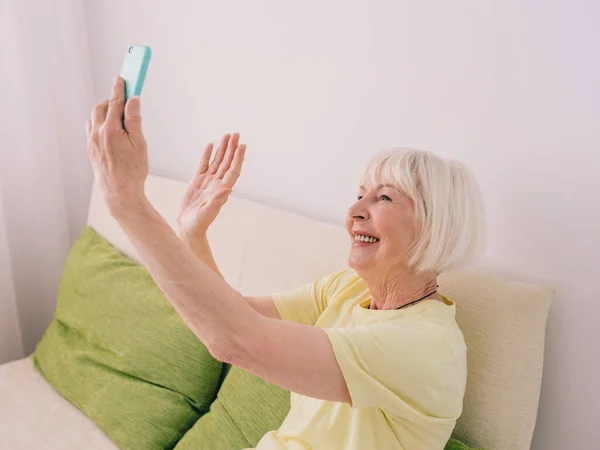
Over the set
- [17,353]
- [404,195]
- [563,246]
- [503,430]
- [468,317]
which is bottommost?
[17,353]

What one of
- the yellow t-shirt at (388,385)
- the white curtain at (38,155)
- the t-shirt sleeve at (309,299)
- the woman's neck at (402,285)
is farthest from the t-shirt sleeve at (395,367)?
the white curtain at (38,155)

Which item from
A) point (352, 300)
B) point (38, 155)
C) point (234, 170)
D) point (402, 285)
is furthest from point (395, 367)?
point (38, 155)

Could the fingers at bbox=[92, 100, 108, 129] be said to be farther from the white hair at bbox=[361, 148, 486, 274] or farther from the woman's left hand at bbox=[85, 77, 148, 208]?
the white hair at bbox=[361, 148, 486, 274]

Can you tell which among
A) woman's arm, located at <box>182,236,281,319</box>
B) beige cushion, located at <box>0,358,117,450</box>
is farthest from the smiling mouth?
beige cushion, located at <box>0,358,117,450</box>

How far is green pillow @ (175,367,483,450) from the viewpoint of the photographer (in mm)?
1482

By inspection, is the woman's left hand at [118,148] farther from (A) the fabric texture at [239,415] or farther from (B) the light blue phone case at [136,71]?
(A) the fabric texture at [239,415]

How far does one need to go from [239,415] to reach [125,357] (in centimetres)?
44

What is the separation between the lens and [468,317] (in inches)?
50.9

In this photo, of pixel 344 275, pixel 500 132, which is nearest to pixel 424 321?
pixel 344 275

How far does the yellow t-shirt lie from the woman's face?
0.30ft

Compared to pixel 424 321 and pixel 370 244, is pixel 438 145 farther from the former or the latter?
pixel 424 321

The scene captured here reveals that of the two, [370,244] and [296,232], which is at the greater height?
[370,244]

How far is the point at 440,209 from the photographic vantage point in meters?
1.18

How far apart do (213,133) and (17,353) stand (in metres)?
1.15
